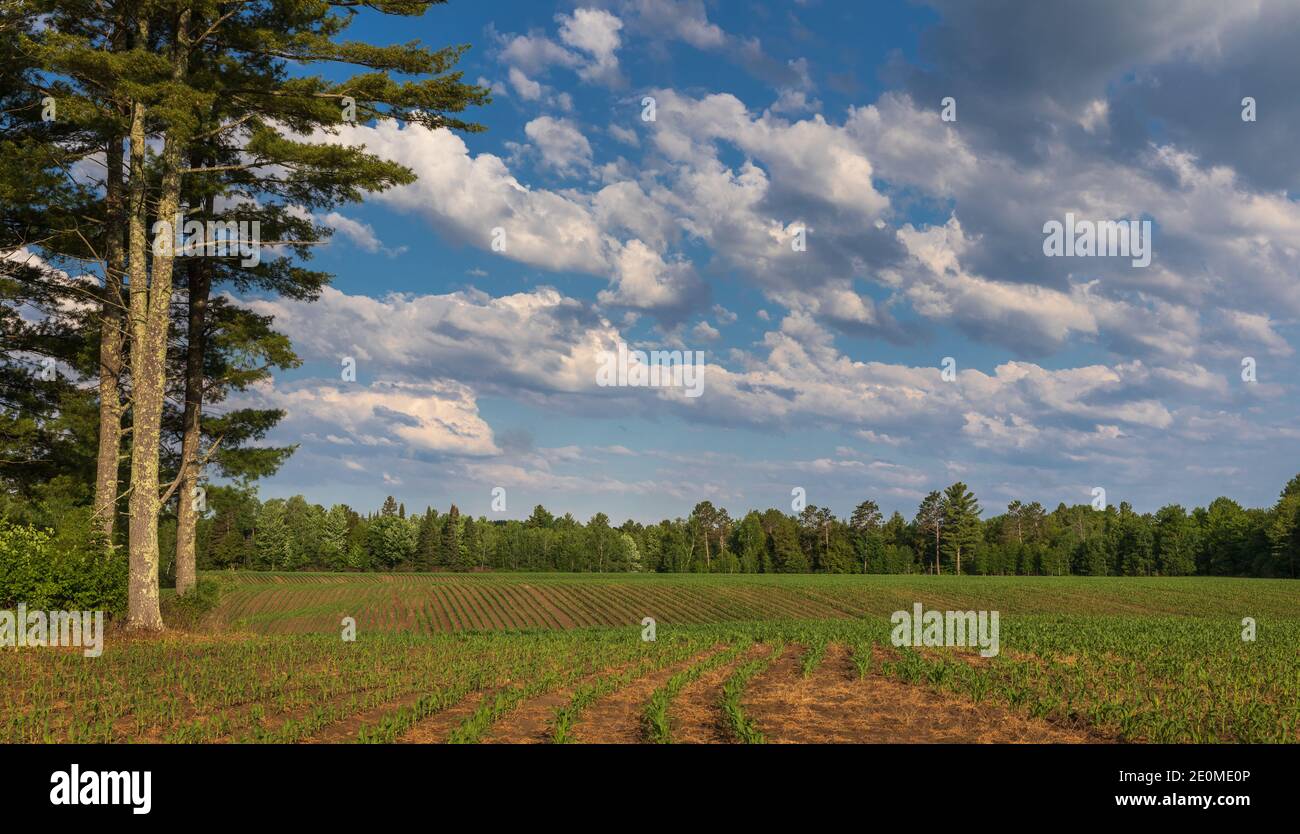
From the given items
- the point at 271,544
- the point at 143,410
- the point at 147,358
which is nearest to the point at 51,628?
the point at 143,410

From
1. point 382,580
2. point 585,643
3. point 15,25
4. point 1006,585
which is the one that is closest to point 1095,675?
point 585,643

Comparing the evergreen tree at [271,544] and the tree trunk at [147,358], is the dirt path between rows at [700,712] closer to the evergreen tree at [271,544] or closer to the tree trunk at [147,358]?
the tree trunk at [147,358]

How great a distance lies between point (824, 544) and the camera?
405 ft

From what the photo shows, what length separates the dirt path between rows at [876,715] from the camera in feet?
31.1

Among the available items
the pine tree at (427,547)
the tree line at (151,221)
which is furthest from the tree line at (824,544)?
the tree line at (151,221)

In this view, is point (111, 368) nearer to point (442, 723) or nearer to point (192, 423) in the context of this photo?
point (192, 423)

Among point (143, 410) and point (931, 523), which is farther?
point (931, 523)
